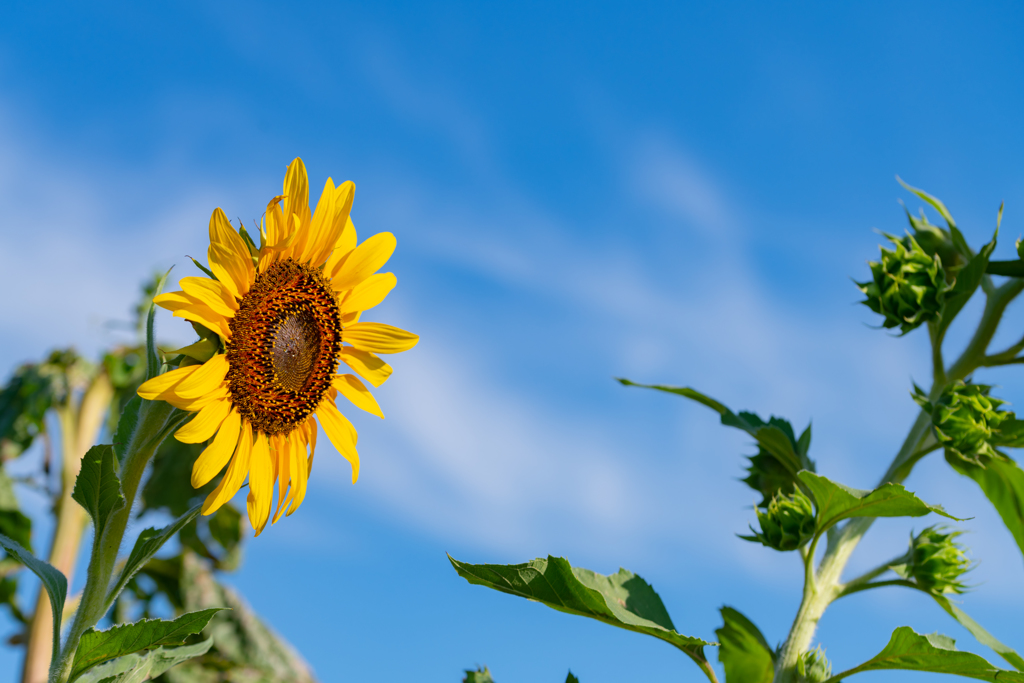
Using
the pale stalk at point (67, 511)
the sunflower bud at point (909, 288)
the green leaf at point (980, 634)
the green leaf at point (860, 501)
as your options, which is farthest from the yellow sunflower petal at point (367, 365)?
the pale stalk at point (67, 511)

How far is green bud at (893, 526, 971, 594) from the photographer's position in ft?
6.41

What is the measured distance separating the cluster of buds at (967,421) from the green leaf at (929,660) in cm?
43

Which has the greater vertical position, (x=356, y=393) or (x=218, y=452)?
(x=356, y=393)

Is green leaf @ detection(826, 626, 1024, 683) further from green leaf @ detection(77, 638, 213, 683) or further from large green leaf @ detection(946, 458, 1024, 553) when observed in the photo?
green leaf @ detection(77, 638, 213, 683)

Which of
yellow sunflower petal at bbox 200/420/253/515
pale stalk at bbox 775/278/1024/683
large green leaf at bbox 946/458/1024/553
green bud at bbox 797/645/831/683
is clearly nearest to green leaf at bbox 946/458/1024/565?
large green leaf at bbox 946/458/1024/553

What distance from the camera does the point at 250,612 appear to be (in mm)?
6027

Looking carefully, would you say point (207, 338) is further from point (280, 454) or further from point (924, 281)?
point (924, 281)

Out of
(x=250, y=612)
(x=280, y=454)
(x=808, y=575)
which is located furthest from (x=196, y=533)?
(x=808, y=575)

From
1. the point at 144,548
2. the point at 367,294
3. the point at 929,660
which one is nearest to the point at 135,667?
the point at 144,548

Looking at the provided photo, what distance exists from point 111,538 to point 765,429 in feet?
4.81

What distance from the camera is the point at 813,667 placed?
1.80m

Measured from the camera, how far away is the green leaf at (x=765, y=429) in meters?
2.03

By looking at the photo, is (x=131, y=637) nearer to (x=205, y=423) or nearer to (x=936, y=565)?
(x=205, y=423)

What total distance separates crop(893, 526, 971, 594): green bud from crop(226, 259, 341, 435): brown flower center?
4.86ft
